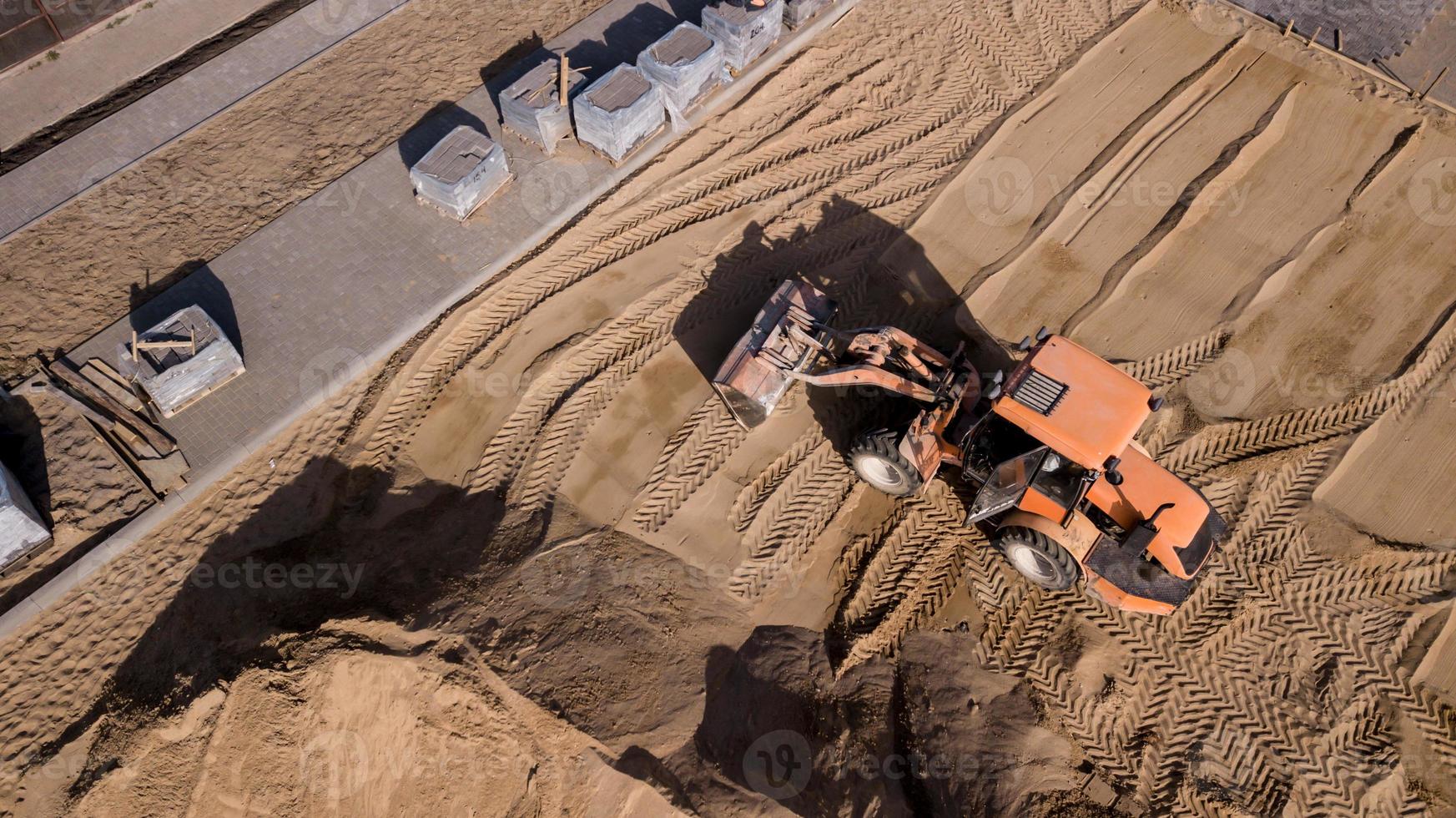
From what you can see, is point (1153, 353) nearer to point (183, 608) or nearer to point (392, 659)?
point (392, 659)

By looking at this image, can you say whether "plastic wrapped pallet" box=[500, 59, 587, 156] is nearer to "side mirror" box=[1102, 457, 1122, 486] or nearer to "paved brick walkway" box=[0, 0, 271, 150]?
"paved brick walkway" box=[0, 0, 271, 150]

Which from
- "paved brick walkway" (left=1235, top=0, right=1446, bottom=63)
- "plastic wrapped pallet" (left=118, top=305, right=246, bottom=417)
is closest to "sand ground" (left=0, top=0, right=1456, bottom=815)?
"paved brick walkway" (left=1235, top=0, right=1446, bottom=63)

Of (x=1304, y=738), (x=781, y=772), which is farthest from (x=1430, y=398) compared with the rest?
(x=781, y=772)

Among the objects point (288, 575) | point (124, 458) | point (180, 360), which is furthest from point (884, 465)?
point (124, 458)
